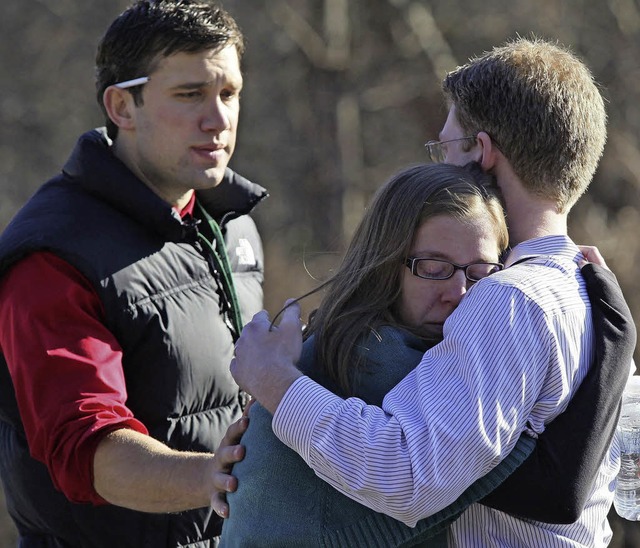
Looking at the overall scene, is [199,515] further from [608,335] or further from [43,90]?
[43,90]

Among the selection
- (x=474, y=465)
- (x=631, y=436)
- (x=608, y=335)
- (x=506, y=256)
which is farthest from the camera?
(x=631, y=436)

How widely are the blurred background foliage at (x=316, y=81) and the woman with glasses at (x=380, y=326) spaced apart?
7301mm

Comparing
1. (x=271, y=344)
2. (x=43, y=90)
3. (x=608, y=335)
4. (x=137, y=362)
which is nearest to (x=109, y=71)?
(x=137, y=362)

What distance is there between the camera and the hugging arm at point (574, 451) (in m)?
1.85

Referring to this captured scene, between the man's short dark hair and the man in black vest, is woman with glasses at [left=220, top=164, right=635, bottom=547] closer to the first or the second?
the man in black vest

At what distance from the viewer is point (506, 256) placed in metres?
2.10

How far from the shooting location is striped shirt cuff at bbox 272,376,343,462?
183cm

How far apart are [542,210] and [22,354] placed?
127 centimetres

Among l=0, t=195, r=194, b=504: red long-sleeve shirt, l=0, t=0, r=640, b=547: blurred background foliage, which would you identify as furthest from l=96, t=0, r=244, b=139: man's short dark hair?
l=0, t=0, r=640, b=547: blurred background foliage

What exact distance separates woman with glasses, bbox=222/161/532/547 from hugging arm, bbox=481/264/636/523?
41mm

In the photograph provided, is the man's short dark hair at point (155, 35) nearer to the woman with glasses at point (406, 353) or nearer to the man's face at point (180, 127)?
the man's face at point (180, 127)

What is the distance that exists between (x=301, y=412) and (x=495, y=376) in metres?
0.35

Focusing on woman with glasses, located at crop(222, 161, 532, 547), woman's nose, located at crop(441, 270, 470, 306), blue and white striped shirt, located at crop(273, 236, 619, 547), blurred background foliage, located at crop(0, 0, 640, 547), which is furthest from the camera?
blurred background foliage, located at crop(0, 0, 640, 547)

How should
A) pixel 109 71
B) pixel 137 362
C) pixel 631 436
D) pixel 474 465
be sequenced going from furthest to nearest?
pixel 109 71 < pixel 137 362 < pixel 631 436 < pixel 474 465
